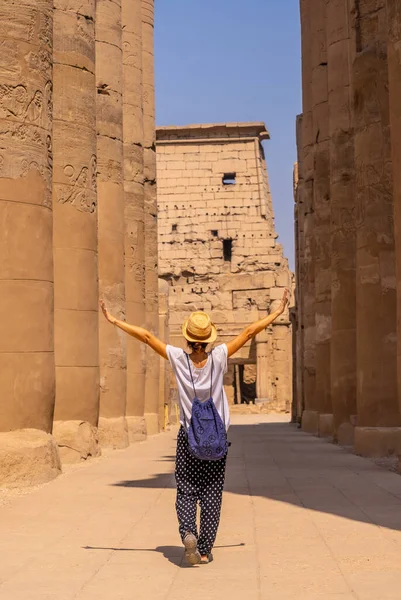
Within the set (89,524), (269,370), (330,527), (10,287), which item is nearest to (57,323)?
(10,287)

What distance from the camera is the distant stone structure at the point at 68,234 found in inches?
452

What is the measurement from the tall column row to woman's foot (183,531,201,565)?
4.75 metres

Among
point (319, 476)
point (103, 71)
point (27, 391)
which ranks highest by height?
point (103, 71)

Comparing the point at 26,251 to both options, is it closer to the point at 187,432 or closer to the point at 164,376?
the point at 187,432

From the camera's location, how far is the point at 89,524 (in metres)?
8.19

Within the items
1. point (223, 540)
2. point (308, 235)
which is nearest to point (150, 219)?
point (308, 235)

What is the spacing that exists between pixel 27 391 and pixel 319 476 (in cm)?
348

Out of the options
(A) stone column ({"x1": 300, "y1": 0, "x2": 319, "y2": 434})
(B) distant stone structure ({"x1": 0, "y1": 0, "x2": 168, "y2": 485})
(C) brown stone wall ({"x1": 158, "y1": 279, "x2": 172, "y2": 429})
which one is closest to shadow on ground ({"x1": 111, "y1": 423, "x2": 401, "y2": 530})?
(B) distant stone structure ({"x1": 0, "y1": 0, "x2": 168, "y2": 485})

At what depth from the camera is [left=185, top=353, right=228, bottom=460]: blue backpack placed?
6316 millimetres

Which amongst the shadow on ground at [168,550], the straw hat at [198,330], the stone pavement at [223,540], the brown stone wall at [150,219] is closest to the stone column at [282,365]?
the brown stone wall at [150,219]

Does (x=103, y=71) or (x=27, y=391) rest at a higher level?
(x=103, y=71)

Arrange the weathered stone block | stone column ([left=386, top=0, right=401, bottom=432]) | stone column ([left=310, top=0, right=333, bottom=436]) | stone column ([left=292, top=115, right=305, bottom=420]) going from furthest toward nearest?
stone column ([left=292, top=115, right=305, bottom=420]) < stone column ([left=310, top=0, right=333, bottom=436]) < the weathered stone block < stone column ([left=386, top=0, right=401, bottom=432])

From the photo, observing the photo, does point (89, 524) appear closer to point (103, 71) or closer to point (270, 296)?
point (103, 71)

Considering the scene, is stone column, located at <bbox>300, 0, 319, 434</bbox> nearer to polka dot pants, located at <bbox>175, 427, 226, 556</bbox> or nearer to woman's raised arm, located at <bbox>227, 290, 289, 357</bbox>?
woman's raised arm, located at <bbox>227, 290, 289, 357</bbox>
